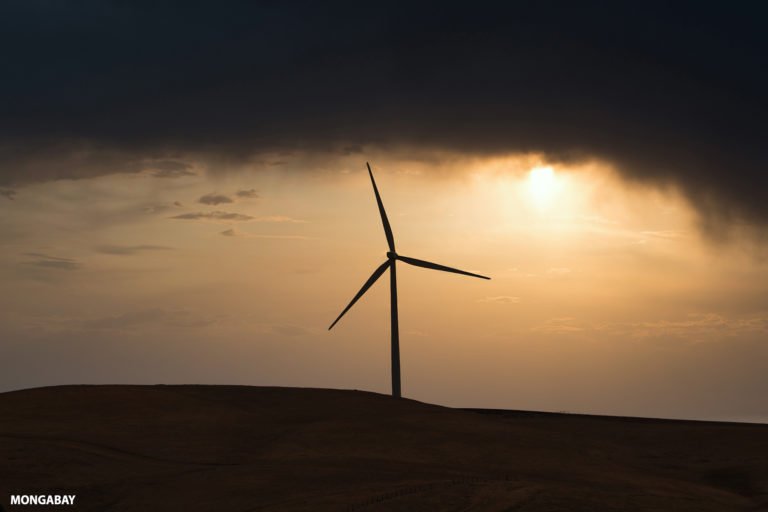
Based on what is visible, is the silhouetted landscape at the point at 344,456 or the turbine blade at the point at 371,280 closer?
the silhouetted landscape at the point at 344,456

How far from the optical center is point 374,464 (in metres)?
69.2

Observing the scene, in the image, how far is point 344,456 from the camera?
242ft

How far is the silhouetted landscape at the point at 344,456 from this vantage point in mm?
56562

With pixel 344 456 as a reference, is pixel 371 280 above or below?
above

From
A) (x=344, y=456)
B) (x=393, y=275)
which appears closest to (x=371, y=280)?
(x=393, y=275)

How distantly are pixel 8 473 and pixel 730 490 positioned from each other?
49.7 m

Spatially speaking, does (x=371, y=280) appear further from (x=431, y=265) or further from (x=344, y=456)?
(x=344, y=456)

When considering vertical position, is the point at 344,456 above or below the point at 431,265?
below

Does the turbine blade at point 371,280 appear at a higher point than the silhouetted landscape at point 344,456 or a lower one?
higher

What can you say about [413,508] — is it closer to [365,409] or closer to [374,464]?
[374,464]

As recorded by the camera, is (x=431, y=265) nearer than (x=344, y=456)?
No

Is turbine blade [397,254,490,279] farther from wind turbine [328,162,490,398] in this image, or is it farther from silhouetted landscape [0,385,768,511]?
silhouetted landscape [0,385,768,511]

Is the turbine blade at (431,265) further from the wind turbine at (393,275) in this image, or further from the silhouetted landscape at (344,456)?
the silhouetted landscape at (344,456)

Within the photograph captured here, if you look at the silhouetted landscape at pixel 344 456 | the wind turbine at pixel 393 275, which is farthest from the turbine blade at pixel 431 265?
the silhouetted landscape at pixel 344 456
